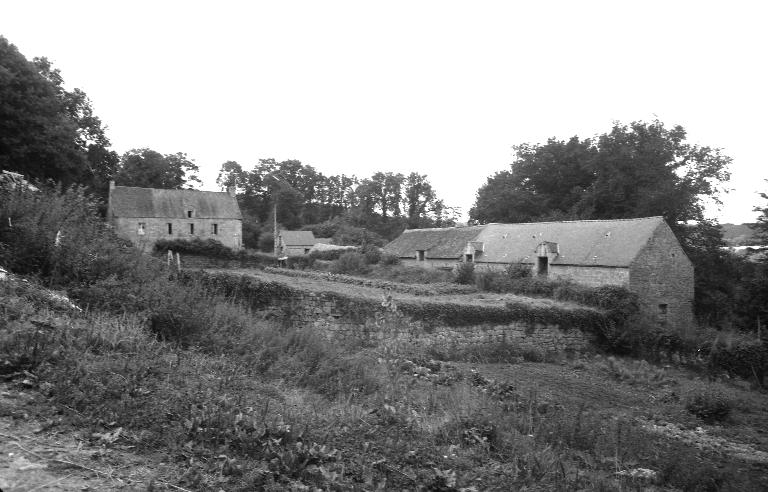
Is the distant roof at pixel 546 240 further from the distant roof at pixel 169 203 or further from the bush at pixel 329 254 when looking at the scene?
the distant roof at pixel 169 203

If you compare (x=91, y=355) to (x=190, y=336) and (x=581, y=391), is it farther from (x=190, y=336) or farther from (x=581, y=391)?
(x=581, y=391)

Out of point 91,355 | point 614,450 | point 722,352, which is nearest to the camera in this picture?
point 91,355

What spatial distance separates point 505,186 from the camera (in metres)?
46.9

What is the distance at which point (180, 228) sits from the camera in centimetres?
4525

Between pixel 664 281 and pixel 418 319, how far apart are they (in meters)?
16.9

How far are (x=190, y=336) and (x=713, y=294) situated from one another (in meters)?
32.4

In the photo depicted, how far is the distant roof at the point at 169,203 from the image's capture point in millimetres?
42688

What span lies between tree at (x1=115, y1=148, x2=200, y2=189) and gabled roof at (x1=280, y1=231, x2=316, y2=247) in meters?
14.8

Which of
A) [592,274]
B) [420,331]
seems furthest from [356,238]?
[420,331]

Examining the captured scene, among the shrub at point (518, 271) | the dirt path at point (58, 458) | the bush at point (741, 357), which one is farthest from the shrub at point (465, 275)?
the dirt path at point (58, 458)

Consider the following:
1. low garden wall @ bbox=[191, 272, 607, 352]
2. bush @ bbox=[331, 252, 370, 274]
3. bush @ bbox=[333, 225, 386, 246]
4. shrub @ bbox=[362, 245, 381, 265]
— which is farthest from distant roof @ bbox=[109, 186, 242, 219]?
low garden wall @ bbox=[191, 272, 607, 352]

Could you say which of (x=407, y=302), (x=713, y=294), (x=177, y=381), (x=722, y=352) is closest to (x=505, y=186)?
(x=713, y=294)

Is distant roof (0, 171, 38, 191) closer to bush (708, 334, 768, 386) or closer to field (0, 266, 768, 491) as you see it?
field (0, 266, 768, 491)

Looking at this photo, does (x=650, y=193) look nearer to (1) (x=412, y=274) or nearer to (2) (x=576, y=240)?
(2) (x=576, y=240)
